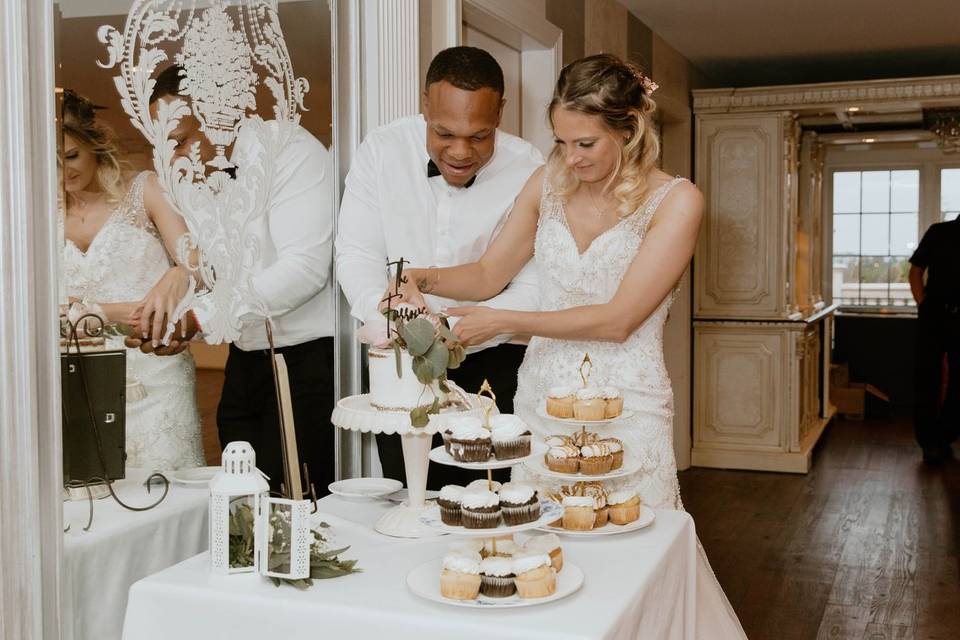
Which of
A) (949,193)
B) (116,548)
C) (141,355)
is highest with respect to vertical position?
(949,193)

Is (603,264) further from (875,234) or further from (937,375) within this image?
(875,234)

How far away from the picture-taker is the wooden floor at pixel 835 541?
362cm

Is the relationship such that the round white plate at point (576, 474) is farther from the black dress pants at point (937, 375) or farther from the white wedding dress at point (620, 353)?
the black dress pants at point (937, 375)

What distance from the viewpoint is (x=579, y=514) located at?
5.77 ft

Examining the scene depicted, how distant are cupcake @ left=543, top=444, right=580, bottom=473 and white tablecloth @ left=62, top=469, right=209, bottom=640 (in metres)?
0.77

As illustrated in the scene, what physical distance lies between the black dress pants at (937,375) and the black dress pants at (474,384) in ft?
15.2

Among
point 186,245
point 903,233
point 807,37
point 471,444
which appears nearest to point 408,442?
point 471,444

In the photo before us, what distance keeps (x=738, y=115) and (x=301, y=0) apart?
14.8 feet

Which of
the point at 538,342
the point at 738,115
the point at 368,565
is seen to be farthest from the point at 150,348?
the point at 738,115

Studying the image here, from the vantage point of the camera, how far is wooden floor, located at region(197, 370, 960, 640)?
3.62 m

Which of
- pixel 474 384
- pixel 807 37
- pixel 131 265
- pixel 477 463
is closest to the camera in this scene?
pixel 477 463

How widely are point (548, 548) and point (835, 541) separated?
3.61m

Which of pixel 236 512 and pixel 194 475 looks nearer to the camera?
pixel 236 512

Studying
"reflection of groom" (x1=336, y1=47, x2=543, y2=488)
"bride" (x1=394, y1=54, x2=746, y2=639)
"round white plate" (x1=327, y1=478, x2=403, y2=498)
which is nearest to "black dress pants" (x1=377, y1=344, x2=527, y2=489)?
"reflection of groom" (x1=336, y1=47, x2=543, y2=488)
